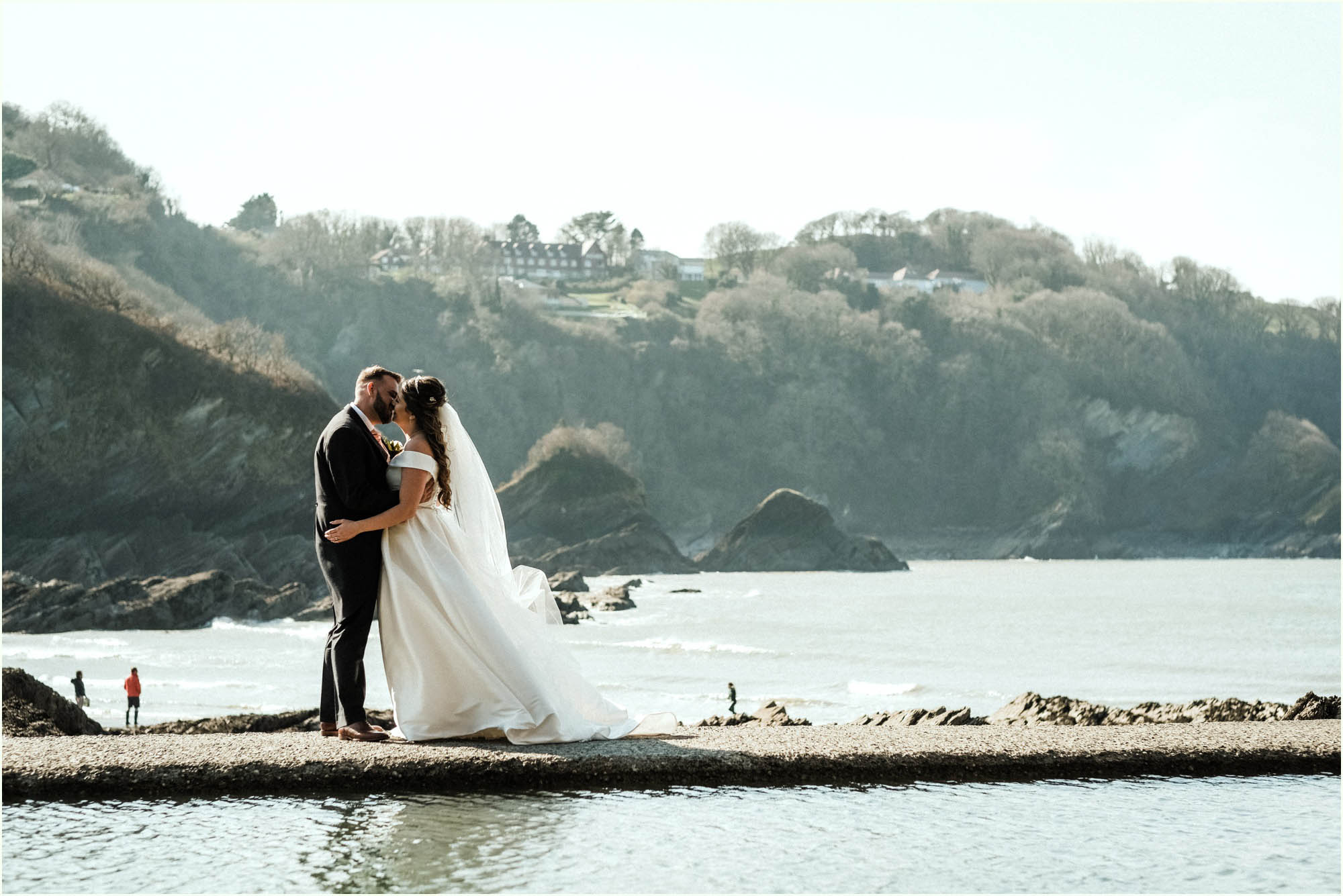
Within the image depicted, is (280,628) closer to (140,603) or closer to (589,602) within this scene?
(140,603)

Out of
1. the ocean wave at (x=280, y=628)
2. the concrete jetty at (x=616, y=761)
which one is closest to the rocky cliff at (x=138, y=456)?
the ocean wave at (x=280, y=628)

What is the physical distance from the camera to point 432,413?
654 cm

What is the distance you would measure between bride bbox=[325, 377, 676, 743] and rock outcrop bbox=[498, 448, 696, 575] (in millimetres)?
75431

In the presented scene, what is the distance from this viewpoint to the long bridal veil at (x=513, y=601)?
667 centimetres

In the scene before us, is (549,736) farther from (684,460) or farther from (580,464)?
(684,460)

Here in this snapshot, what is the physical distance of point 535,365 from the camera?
11050cm

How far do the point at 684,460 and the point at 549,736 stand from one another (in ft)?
353

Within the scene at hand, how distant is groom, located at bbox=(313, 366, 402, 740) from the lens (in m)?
6.41

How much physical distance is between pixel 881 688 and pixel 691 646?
10017 mm

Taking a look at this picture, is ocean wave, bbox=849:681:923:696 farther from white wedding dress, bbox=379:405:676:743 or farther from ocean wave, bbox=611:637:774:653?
white wedding dress, bbox=379:405:676:743

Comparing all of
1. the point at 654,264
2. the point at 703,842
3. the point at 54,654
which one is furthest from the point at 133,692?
the point at 654,264

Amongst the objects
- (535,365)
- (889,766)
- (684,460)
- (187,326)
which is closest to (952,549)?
(684,460)

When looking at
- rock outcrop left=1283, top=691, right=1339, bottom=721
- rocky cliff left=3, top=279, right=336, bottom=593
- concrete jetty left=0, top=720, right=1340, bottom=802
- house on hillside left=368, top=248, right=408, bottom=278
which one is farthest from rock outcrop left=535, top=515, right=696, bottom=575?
concrete jetty left=0, top=720, right=1340, bottom=802

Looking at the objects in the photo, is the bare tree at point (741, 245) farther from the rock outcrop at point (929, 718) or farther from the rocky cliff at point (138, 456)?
the rock outcrop at point (929, 718)
